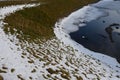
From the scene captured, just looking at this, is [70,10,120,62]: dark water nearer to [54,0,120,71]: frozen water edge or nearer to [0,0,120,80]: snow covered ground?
[54,0,120,71]: frozen water edge

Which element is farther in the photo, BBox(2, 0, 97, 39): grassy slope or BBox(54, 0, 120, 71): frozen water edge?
BBox(54, 0, 120, 71): frozen water edge

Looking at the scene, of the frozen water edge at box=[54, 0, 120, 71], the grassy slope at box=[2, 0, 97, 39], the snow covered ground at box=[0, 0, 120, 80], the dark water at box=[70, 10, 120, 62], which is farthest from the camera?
the dark water at box=[70, 10, 120, 62]

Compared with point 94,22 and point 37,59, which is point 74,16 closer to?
point 94,22

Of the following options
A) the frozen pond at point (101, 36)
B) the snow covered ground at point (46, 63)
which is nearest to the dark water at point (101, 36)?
the frozen pond at point (101, 36)

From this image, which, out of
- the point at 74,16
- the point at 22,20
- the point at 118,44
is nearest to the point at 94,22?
the point at 74,16

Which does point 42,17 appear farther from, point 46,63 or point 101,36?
point 46,63

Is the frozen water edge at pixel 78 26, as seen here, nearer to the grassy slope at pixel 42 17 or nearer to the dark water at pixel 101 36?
the grassy slope at pixel 42 17

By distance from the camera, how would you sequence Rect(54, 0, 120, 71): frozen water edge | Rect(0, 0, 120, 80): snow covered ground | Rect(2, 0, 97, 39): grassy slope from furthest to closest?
Rect(54, 0, 120, 71): frozen water edge, Rect(2, 0, 97, 39): grassy slope, Rect(0, 0, 120, 80): snow covered ground

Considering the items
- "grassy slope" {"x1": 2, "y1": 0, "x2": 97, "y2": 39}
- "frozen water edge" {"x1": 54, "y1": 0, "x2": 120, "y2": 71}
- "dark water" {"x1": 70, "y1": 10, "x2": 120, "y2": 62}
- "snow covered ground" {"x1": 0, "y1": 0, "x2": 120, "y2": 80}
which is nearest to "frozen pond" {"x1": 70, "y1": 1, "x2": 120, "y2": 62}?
"dark water" {"x1": 70, "y1": 10, "x2": 120, "y2": 62}

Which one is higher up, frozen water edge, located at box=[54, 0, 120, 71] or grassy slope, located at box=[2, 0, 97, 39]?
grassy slope, located at box=[2, 0, 97, 39]

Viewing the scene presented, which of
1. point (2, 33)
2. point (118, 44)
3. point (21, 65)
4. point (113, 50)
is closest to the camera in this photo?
point (21, 65)
